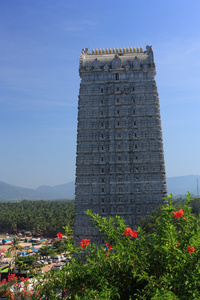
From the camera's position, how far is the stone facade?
3856cm

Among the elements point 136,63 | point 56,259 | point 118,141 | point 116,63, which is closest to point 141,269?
point 118,141

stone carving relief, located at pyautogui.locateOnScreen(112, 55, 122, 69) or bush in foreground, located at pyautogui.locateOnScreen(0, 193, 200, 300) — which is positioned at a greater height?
stone carving relief, located at pyautogui.locateOnScreen(112, 55, 122, 69)

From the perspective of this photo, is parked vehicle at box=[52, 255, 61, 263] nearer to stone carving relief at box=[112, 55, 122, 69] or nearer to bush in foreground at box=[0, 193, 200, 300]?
stone carving relief at box=[112, 55, 122, 69]

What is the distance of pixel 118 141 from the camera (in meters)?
40.7

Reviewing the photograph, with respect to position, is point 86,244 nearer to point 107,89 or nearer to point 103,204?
point 103,204

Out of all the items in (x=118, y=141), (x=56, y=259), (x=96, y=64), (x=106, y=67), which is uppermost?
(x=96, y=64)

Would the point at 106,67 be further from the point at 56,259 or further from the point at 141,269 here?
the point at 56,259

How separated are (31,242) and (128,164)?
194 feet

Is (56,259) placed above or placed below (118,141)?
below

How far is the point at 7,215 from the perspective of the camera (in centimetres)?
10112

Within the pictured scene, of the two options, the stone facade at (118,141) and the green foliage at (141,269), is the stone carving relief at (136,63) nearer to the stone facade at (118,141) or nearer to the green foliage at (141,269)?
the stone facade at (118,141)

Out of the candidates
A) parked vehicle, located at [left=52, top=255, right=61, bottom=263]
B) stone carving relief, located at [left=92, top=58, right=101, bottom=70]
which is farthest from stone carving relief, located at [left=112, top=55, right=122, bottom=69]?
parked vehicle, located at [left=52, top=255, right=61, bottom=263]

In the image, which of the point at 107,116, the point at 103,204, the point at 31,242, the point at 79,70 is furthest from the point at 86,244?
the point at 31,242

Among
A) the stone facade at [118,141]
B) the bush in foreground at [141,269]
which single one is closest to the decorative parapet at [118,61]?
the stone facade at [118,141]
